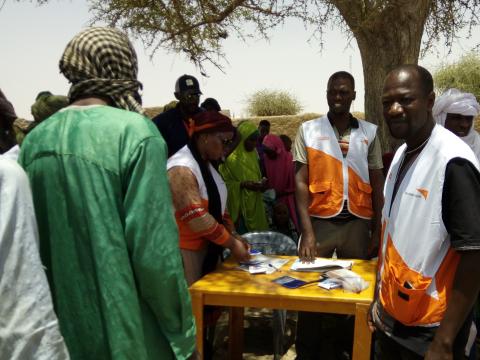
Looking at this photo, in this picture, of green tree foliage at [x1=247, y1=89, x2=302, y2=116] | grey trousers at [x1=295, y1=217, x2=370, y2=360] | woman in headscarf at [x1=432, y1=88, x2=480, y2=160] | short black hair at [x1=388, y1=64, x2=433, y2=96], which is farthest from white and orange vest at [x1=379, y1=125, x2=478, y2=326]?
green tree foliage at [x1=247, y1=89, x2=302, y2=116]

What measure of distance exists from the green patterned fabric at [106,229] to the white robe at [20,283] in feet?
0.82

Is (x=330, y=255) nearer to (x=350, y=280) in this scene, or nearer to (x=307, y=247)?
(x=307, y=247)

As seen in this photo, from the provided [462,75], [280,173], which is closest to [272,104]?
[462,75]

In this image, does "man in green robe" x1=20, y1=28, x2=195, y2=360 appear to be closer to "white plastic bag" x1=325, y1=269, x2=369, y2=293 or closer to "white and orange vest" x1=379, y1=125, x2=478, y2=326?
"white and orange vest" x1=379, y1=125, x2=478, y2=326

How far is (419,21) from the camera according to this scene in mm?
5586

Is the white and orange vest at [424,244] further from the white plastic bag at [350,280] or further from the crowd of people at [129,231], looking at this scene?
the white plastic bag at [350,280]

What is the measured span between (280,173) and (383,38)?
2.07 metres

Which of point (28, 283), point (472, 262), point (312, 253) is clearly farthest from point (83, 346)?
point (312, 253)

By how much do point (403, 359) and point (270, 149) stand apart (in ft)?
15.2

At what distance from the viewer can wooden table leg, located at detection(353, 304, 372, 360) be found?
238 cm

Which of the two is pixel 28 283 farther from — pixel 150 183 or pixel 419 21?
pixel 419 21

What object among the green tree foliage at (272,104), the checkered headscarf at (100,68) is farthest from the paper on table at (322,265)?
the green tree foliage at (272,104)

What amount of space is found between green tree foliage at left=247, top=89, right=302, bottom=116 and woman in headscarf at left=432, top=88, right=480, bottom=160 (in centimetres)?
2315

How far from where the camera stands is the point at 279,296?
8.11 feet
